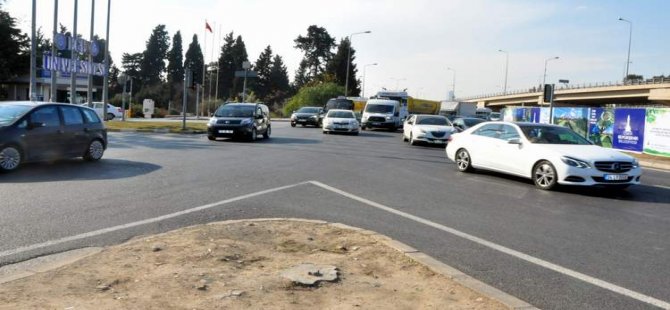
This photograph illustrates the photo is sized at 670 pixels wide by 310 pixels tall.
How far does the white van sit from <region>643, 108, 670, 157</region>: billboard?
1627cm

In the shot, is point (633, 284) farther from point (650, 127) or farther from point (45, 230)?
point (650, 127)

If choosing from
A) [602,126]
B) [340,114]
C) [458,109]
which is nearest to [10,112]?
[340,114]

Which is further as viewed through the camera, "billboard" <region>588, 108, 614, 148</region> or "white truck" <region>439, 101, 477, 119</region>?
"white truck" <region>439, 101, 477, 119</region>

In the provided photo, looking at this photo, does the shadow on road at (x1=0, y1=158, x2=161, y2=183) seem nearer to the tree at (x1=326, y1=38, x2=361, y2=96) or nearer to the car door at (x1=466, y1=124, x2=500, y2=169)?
the car door at (x1=466, y1=124, x2=500, y2=169)

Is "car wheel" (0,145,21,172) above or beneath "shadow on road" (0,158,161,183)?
above

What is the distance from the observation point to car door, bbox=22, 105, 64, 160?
1182 cm

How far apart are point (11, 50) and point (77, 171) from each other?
59016 millimetres

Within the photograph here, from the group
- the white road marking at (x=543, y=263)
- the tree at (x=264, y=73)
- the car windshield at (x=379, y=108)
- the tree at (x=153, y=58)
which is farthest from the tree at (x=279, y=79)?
the white road marking at (x=543, y=263)

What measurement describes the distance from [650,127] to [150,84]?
347ft

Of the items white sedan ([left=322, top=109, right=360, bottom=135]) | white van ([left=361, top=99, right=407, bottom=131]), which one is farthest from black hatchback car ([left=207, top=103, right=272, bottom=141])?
white van ([left=361, top=99, right=407, bottom=131])

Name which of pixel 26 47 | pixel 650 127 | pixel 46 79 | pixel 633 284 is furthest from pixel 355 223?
pixel 26 47

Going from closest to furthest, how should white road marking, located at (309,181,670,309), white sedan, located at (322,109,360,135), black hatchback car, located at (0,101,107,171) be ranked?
white road marking, located at (309,181,670,309) → black hatchback car, located at (0,101,107,171) → white sedan, located at (322,109,360,135)

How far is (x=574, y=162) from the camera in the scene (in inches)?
435

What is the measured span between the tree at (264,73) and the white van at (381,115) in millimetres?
87714
